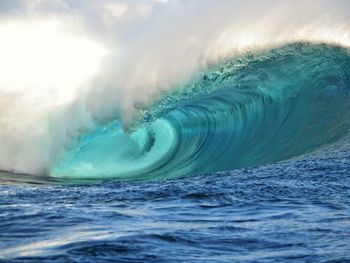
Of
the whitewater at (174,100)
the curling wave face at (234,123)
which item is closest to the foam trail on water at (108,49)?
the whitewater at (174,100)

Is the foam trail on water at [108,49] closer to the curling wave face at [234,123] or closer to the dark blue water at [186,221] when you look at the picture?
the curling wave face at [234,123]

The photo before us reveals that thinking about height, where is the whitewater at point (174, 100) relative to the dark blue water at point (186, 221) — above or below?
above

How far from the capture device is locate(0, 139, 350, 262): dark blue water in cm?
661

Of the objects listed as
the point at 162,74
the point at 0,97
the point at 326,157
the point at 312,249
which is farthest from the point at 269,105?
the point at 312,249

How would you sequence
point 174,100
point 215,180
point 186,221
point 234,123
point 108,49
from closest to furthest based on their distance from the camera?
point 186,221 < point 215,180 < point 234,123 < point 174,100 < point 108,49

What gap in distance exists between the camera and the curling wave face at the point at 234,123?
16297mm

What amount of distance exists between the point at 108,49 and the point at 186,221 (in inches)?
477

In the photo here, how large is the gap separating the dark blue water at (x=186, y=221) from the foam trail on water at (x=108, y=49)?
6.38 m

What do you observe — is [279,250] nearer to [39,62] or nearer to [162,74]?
[162,74]

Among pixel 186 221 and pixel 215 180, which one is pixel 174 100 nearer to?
pixel 215 180

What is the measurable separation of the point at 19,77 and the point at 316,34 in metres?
7.30

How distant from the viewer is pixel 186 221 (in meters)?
8.06

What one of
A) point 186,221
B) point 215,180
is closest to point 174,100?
point 215,180

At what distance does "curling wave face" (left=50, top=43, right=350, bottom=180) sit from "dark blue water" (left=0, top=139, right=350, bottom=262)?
4668 mm
